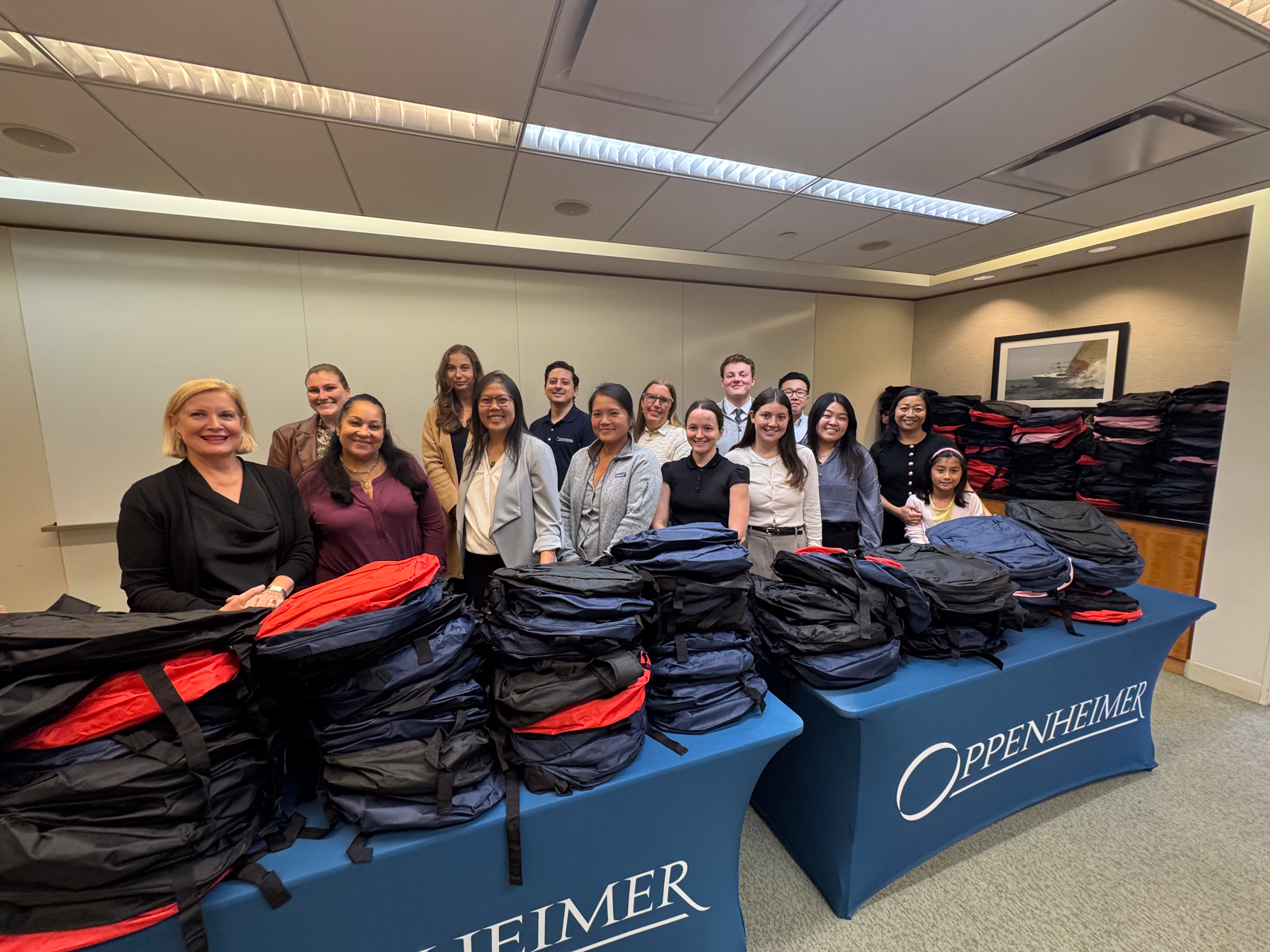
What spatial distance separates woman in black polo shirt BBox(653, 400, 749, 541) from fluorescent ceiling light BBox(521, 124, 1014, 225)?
113cm

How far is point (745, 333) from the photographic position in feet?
14.5

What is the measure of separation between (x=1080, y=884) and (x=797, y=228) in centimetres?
324

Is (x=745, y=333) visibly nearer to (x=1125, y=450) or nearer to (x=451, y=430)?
(x=1125, y=450)

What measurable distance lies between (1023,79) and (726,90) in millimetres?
986

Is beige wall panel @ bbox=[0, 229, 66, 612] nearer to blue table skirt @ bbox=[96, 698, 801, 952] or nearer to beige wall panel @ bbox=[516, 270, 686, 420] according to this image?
beige wall panel @ bbox=[516, 270, 686, 420]

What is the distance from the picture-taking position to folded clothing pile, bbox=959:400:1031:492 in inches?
159

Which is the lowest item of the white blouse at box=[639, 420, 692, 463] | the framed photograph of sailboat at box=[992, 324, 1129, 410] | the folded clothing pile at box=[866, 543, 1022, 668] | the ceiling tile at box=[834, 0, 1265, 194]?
the folded clothing pile at box=[866, 543, 1022, 668]

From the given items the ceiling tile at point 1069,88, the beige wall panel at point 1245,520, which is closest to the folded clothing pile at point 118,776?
the ceiling tile at point 1069,88

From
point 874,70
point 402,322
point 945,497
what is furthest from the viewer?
point 402,322

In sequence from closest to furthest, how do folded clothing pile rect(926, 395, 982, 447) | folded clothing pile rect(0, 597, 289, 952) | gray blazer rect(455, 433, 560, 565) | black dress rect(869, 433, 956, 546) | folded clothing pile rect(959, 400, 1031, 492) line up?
folded clothing pile rect(0, 597, 289, 952) → gray blazer rect(455, 433, 560, 565) → black dress rect(869, 433, 956, 546) → folded clothing pile rect(959, 400, 1031, 492) → folded clothing pile rect(926, 395, 982, 447)

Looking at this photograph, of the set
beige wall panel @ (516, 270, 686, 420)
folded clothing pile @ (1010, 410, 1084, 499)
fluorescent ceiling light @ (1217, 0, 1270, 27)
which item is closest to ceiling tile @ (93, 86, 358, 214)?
beige wall panel @ (516, 270, 686, 420)

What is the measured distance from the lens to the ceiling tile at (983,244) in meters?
3.00

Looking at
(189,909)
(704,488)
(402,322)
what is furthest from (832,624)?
(402,322)

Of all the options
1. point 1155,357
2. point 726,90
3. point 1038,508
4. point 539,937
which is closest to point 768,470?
point 1038,508
